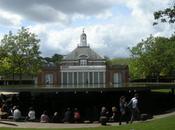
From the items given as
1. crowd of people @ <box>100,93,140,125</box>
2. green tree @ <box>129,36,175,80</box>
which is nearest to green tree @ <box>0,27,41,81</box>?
green tree @ <box>129,36,175,80</box>

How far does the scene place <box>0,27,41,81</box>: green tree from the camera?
209ft

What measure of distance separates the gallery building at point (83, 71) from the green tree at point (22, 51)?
37.3 metres

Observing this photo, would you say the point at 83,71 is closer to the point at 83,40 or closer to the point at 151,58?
the point at 83,40

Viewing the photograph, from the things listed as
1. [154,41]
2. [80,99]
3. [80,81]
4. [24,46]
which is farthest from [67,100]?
[80,81]

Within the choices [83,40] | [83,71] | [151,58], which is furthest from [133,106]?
[83,40]

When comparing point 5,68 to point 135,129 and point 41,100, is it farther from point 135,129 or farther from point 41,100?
point 135,129

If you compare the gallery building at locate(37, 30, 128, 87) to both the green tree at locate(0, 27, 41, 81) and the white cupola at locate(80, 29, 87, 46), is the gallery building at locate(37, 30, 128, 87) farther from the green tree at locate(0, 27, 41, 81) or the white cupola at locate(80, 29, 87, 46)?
the green tree at locate(0, 27, 41, 81)

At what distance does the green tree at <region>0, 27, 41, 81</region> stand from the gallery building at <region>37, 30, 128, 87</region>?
37257 mm

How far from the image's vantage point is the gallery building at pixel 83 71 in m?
103

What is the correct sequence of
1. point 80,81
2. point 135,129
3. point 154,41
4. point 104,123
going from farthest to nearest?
point 80,81 → point 154,41 → point 104,123 → point 135,129

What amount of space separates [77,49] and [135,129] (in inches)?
3443

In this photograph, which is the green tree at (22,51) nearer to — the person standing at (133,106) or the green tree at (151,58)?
the green tree at (151,58)

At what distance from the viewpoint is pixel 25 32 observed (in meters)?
65.1

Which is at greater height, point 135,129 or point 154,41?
point 154,41
